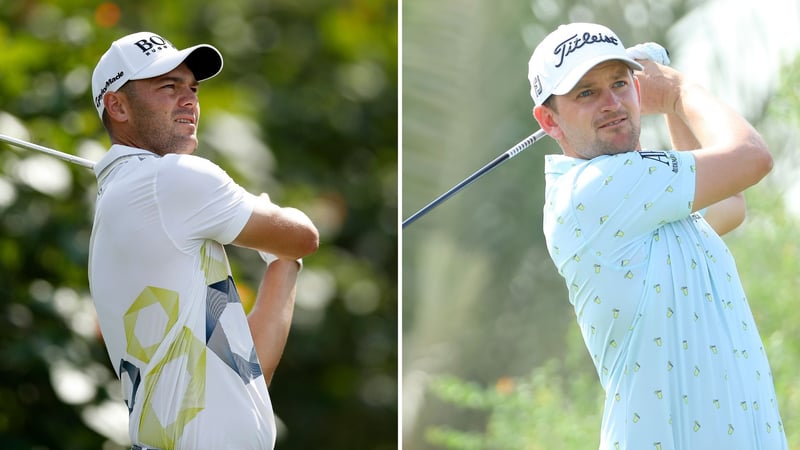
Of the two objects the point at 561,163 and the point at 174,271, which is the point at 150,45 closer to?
the point at 174,271

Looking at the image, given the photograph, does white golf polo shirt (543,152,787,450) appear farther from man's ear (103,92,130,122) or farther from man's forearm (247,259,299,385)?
man's ear (103,92,130,122)

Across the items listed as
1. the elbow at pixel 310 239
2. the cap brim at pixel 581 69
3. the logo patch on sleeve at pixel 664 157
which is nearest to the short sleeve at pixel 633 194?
the logo patch on sleeve at pixel 664 157

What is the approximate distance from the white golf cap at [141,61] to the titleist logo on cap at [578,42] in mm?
732

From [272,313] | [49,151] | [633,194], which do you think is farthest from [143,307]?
[633,194]

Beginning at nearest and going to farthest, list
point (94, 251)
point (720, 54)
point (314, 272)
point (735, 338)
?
point (735, 338)
point (94, 251)
point (314, 272)
point (720, 54)

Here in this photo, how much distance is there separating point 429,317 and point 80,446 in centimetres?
327

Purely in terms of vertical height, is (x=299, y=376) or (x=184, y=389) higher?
(x=299, y=376)

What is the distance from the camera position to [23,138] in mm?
3949

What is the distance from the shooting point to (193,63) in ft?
9.39

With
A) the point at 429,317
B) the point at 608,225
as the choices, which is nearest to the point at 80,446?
the point at 608,225

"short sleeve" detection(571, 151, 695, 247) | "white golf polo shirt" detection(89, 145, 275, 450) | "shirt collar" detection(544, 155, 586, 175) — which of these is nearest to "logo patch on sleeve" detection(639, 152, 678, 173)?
"short sleeve" detection(571, 151, 695, 247)

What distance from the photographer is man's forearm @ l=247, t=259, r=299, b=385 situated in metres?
2.84

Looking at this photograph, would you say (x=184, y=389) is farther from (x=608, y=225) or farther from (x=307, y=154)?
(x=307, y=154)

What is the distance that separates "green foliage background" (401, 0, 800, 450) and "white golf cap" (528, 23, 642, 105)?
342cm
